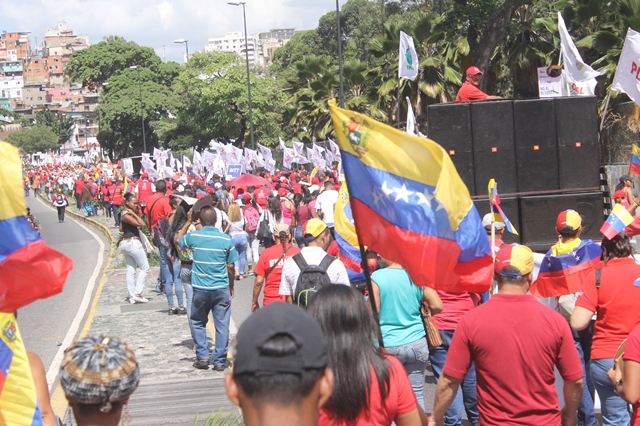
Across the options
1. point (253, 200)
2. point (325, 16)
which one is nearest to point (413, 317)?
point (253, 200)

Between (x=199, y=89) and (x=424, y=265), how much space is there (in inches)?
2672

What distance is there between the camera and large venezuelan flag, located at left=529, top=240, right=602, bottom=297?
646 centimetres

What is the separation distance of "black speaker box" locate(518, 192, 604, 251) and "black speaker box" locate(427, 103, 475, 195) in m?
0.77

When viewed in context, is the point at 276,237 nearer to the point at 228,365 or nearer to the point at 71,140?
the point at 228,365

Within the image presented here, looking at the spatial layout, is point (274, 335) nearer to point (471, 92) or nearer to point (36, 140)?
point (471, 92)

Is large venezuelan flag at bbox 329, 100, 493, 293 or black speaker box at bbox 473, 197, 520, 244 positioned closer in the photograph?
large venezuelan flag at bbox 329, 100, 493, 293

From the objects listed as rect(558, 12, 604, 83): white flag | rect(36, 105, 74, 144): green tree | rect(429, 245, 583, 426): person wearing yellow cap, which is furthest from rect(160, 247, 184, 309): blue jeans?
rect(36, 105, 74, 144): green tree

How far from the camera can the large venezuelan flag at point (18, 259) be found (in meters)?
3.38

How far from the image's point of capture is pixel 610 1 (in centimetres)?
2444

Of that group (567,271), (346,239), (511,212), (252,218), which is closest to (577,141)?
(511,212)

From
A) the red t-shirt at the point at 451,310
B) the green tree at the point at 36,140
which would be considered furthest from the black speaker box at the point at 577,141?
the green tree at the point at 36,140

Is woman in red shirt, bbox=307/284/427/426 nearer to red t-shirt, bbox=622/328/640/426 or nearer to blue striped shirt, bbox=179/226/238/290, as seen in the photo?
red t-shirt, bbox=622/328/640/426

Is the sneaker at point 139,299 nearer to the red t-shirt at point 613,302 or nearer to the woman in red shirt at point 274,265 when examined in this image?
the woman in red shirt at point 274,265

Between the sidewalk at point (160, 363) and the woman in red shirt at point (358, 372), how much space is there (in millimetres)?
3572
